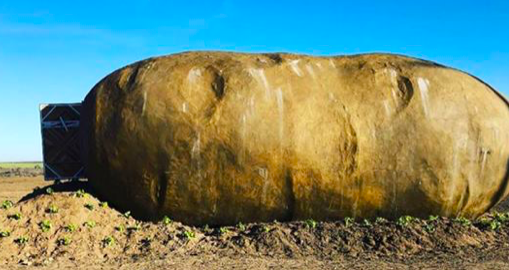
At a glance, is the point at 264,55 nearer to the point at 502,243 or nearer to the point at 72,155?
the point at 72,155

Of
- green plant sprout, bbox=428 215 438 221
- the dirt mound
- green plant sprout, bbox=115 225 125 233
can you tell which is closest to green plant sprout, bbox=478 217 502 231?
the dirt mound

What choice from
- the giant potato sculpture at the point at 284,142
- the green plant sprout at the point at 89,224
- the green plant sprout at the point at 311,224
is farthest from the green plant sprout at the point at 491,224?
the green plant sprout at the point at 89,224

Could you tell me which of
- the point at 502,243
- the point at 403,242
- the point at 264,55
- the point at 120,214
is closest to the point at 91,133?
the point at 120,214

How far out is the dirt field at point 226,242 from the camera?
919 centimetres

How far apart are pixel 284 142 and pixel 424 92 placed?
3.32 metres

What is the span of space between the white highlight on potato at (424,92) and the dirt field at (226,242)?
7.68 ft

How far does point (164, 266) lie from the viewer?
8883 mm

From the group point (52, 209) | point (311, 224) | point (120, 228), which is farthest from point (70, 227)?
point (311, 224)

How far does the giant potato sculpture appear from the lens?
Answer: 10.7 meters

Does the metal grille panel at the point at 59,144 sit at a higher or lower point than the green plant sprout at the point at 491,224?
higher

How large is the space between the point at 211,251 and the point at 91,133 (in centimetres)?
368

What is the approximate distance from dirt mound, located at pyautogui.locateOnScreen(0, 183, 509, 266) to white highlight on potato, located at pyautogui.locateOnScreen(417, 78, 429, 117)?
2.32 metres

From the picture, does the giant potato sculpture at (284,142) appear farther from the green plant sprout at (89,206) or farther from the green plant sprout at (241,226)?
the green plant sprout at (89,206)

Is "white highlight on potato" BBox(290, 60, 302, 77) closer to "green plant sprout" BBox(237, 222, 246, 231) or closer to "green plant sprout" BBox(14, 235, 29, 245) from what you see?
"green plant sprout" BBox(237, 222, 246, 231)
